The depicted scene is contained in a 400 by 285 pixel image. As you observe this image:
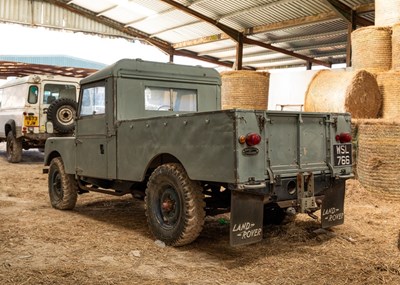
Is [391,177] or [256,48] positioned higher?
[256,48]

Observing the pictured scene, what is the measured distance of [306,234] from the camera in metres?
5.09

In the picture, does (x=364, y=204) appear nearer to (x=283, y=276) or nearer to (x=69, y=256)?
(x=283, y=276)

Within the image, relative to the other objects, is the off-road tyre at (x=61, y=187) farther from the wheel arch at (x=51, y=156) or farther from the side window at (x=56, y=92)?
the side window at (x=56, y=92)

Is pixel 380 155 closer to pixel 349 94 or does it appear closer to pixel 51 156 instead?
pixel 349 94

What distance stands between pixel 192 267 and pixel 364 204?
3813 millimetres

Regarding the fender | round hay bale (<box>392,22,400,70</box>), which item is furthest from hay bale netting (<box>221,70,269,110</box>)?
the fender

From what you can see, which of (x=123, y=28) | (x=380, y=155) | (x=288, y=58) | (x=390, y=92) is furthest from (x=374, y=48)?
(x=123, y=28)

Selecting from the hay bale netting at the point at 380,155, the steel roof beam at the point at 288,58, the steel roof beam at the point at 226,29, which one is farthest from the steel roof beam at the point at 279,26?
the hay bale netting at the point at 380,155

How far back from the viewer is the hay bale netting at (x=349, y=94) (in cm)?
856

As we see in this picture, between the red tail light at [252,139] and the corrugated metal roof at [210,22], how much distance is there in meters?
9.93

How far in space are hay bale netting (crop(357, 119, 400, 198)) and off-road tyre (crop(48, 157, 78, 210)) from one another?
4.65 m

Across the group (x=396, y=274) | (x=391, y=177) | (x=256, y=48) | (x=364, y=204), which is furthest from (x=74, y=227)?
(x=256, y=48)

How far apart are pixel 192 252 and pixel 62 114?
7.52 metres

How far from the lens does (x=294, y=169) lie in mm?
4445
